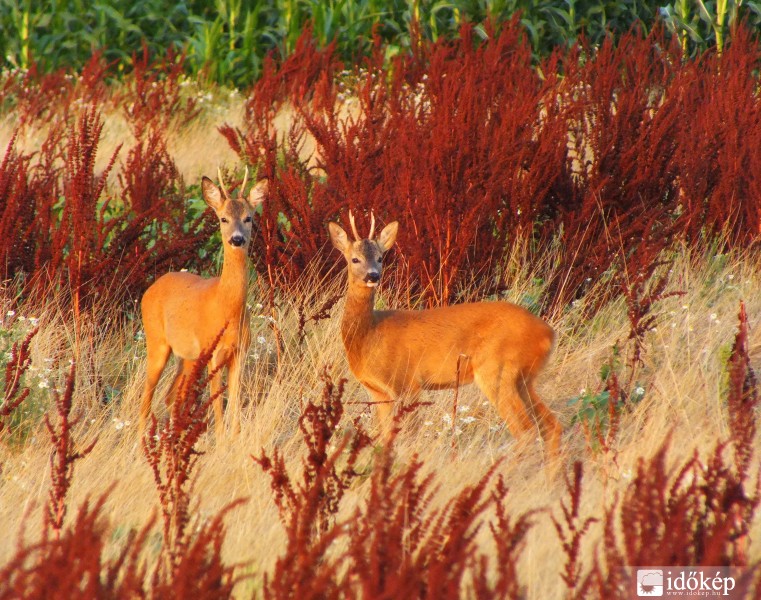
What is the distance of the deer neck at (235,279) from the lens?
17.5 feet

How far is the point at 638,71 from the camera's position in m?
9.29

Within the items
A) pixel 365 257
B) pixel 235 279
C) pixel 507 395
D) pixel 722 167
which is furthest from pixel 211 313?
pixel 722 167

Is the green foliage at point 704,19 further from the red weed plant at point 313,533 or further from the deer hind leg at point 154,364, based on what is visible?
the red weed plant at point 313,533

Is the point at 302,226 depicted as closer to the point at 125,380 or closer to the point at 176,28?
the point at 125,380

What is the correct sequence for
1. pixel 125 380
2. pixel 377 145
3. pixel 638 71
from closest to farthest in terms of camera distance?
pixel 125 380
pixel 377 145
pixel 638 71

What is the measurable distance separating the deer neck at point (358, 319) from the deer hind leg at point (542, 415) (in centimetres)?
72

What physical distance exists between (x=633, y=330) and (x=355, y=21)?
33.1 feet

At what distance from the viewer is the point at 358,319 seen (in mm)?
5211

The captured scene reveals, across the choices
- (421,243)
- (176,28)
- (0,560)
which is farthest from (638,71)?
(176,28)

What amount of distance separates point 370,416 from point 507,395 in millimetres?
621

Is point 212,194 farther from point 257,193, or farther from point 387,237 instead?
point 387,237

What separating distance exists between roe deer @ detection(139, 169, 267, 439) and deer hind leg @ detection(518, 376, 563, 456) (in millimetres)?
1208

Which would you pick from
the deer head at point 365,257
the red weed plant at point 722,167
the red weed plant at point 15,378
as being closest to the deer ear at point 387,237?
the deer head at point 365,257

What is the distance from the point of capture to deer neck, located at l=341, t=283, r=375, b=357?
5.20 meters
